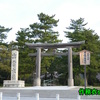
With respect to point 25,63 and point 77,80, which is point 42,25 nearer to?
point 25,63

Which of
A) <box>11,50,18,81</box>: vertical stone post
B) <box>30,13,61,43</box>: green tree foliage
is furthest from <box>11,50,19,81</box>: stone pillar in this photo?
<box>30,13,61,43</box>: green tree foliage

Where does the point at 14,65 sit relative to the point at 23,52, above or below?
below

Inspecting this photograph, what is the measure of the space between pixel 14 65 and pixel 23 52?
319 inches

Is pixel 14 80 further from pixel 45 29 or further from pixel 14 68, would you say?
pixel 45 29

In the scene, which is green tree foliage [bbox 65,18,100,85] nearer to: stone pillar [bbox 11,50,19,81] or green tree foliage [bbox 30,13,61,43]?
green tree foliage [bbox 30,13,61,43]

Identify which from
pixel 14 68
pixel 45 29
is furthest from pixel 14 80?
pixel 45 29

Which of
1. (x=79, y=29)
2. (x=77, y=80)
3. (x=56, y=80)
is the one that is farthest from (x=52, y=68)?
(x=79, y=29)

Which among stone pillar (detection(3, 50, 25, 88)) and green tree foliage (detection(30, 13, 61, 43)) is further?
green tree foliage (detection(30, 13, 61, 43))

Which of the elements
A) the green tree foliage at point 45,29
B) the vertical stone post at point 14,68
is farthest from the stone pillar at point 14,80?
the green tree foliage at point 45,29

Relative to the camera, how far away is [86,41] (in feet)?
109

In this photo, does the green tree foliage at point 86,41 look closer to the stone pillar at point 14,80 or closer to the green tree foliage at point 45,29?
the green tree foliage at point 45,29

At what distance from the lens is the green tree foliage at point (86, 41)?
31609 millimetres

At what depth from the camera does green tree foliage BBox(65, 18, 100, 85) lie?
1244 inches

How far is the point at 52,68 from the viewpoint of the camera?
38.0 m
